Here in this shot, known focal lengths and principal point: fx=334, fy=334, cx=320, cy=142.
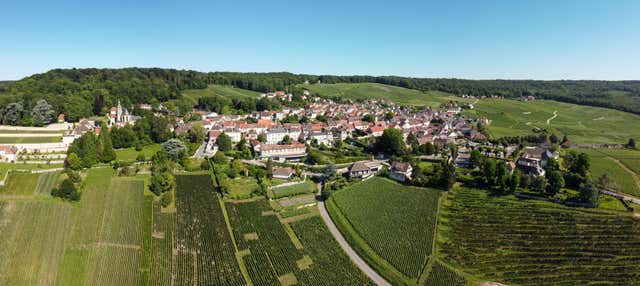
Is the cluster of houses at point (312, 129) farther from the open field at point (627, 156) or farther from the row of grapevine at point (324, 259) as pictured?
the row of grapevine at point (324, 259)

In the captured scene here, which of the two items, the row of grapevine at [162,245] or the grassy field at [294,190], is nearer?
the row of grapevine at [162,245]

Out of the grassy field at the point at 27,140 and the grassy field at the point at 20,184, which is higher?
the grassy field at the point at 27,140

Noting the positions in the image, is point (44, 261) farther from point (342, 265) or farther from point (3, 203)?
point (342, 265)

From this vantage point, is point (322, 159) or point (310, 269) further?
point (322, 159)

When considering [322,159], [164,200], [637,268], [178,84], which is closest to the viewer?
[637,268]

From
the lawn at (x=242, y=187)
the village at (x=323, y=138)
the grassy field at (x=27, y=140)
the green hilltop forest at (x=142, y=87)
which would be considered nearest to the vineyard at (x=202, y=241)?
the lawn at (x=242, y=187)

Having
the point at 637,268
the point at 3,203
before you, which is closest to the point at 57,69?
the point at 3,203

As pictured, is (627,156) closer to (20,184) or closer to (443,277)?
(443,277)
